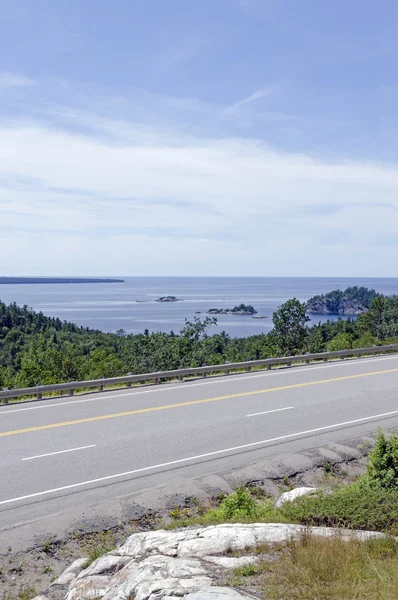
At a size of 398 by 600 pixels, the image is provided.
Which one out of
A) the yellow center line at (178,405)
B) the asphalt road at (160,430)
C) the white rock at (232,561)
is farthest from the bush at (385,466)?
the yellow center line at (178,405)

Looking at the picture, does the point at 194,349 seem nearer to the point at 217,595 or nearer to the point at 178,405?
the point at 178,405

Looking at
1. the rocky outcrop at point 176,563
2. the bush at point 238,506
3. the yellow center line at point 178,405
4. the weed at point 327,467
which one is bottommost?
the weed at point 327,467

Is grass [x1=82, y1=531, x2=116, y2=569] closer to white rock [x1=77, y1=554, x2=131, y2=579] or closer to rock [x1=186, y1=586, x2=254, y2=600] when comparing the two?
white rock [x1=77, y1=554, x2=131, y2=579]

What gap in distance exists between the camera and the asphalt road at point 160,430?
1109 centimetres

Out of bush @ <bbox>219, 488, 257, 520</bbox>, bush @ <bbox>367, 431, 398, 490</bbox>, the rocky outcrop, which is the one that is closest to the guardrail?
bush @ <bbox>219, 488, 257, 520</bbox>

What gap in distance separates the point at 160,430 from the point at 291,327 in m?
43.9

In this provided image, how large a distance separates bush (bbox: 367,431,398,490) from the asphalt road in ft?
12.1

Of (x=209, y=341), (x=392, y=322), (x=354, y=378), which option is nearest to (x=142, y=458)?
(x=354, y=378)

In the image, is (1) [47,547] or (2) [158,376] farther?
(2) [158,376]

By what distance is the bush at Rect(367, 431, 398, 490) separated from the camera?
30.0 ft

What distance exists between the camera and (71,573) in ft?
24.0

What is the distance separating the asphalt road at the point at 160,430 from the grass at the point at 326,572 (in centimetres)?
525

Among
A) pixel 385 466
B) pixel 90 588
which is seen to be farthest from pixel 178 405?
pixel 90 588

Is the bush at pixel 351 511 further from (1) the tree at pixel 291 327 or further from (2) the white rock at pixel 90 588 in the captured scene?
(1) the tree at pixel 291 327
